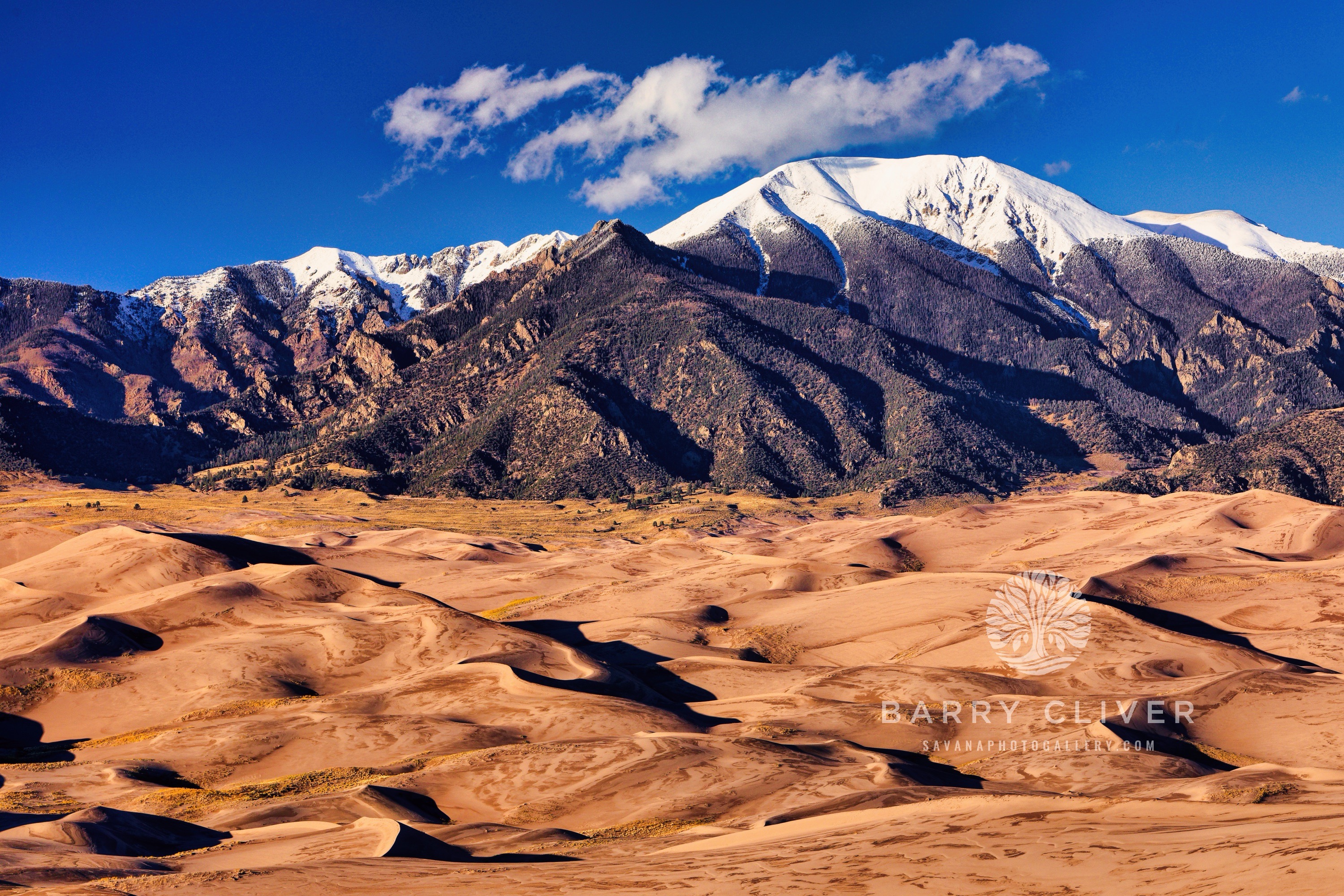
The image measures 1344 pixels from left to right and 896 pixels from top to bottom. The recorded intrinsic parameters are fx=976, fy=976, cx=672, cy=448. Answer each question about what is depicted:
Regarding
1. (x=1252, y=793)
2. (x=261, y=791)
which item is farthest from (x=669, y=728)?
(x=1252, y=793)

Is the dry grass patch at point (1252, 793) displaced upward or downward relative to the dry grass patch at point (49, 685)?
upward

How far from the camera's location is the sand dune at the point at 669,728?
26.6 metres

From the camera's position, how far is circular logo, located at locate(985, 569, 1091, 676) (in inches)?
2805

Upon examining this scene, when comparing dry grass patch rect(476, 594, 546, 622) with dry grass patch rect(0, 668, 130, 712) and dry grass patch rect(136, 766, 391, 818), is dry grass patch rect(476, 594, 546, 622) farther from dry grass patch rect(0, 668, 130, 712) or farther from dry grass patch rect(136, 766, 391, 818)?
dry grass patch rect(136, 766, 391, 818)

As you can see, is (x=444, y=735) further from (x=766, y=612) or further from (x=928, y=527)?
(x=928, y=527)

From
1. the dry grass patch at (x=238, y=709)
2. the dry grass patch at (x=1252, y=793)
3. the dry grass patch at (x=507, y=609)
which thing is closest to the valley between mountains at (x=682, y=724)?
the dry grass patch at (x=1252, y=793)

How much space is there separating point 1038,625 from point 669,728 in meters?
38.2

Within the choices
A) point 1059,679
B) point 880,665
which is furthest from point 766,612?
point 1059,679

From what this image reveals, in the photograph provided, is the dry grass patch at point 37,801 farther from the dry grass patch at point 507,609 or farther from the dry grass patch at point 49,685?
the dry grass patch at point 507,609

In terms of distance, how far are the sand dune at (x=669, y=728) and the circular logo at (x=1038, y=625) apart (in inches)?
49.1

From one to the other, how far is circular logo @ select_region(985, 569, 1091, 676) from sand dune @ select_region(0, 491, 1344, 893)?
1.25 m

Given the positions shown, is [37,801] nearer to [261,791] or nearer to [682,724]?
[261,791]

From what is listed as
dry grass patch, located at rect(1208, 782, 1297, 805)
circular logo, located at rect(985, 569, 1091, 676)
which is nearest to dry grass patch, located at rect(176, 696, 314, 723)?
circular logo, located at rect(985, 569, 1091, 676)

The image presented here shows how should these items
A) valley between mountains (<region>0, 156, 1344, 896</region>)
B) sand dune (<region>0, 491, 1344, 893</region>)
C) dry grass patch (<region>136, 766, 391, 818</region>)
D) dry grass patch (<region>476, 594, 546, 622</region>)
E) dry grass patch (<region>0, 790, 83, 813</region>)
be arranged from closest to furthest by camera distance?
valley between mountains (<region>0, 156, 1344, 896</region>), sand dune (<region>0, 491, 1344, 893</region>), dry grass patch (<region>0, 790, 83, 813</region>), dry grass patch (<region>136, 766, 391, 818</region>), dry grass patch (<region>476, 594, 546, 622</region>)
